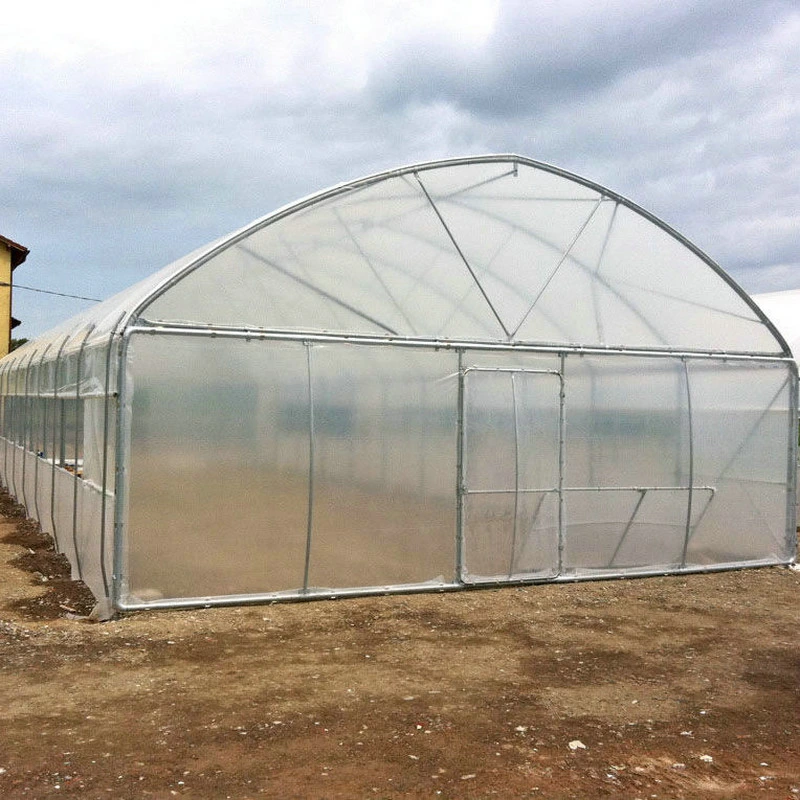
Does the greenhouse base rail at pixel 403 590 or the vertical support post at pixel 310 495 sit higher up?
the vertical support post at pixel 310 495

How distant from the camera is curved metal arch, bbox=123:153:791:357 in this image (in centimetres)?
832

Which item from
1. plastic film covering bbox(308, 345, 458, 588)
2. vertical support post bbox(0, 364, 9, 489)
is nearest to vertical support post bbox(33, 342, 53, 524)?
vertical support post bbox(0, 364, 9, 489)

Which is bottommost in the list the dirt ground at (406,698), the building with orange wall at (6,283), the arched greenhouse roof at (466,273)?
the dirt ground at (406,698)

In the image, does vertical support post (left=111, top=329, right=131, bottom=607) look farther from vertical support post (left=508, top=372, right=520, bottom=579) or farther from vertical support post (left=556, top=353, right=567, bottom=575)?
vertical support post (left=556, top=353, right=567, bottom=575)

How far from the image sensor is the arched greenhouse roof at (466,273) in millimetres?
8781

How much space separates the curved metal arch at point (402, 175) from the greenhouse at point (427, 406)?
28mm

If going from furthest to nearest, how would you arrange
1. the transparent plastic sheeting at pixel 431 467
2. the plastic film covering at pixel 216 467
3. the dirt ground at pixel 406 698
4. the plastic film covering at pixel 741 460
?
the plastic film covering at pixel 741 460
the transparent plastic sheeting at pixel 431 467
the plastic film covering at pixel 216 467
the dirt ground at pixel 406 698

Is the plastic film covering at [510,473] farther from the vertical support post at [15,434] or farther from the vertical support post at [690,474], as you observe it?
the vertical support post at [15,434]

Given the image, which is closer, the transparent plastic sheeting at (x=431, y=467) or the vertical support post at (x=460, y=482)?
the transparent plastic sheeting at (x=431, y=467)

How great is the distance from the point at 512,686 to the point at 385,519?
121 inches

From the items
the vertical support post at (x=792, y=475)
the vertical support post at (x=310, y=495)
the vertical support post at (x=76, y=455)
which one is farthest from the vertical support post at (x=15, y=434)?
the vertical support post at (x=792, y=475)

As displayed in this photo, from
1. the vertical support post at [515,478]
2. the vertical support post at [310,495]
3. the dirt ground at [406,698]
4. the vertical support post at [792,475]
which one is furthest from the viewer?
the vertical support post at [792,475]

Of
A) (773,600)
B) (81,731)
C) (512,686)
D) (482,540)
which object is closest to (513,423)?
(482,540)

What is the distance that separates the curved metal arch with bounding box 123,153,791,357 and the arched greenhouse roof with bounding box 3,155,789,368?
0.02 m
